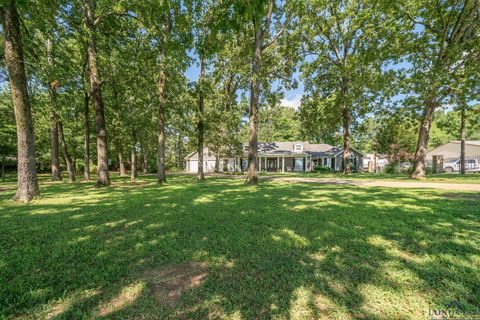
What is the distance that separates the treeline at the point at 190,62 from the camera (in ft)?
22.2

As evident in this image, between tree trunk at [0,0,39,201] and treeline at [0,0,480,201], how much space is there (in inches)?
1.2

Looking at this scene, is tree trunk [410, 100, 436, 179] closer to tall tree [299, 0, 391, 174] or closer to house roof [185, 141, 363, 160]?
tall tree [299, 0, 391, 174]

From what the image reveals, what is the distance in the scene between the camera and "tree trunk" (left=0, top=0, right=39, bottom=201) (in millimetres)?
6477

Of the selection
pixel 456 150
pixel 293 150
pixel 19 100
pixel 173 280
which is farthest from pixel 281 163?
pixel 173 280

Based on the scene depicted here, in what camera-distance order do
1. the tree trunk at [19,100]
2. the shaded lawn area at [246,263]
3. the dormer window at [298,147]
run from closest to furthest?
the shaded lawn area at [246,263] < the tree trunk at [19,100] < the dormer window at [298,147]

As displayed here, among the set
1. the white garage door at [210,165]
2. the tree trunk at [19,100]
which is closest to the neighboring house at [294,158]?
the white garage door at [210,165]

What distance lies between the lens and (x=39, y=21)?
8195 millimetres

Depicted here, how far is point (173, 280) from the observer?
7.72ft

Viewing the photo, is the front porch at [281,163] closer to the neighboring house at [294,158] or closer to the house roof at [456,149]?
the neighboring house at [294,158]

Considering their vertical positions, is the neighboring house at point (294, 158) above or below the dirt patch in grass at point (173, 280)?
above

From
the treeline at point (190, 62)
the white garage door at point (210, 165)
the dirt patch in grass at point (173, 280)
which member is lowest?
the dirt patch in grass at point (173, 280)

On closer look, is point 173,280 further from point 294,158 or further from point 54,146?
point 294,158

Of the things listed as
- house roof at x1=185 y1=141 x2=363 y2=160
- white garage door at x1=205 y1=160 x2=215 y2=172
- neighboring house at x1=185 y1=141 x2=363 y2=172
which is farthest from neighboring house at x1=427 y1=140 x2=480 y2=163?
white garage door at x1=205 y1=160 x2=215 y2=172

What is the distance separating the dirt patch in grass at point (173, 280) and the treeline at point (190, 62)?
4.29 meters
